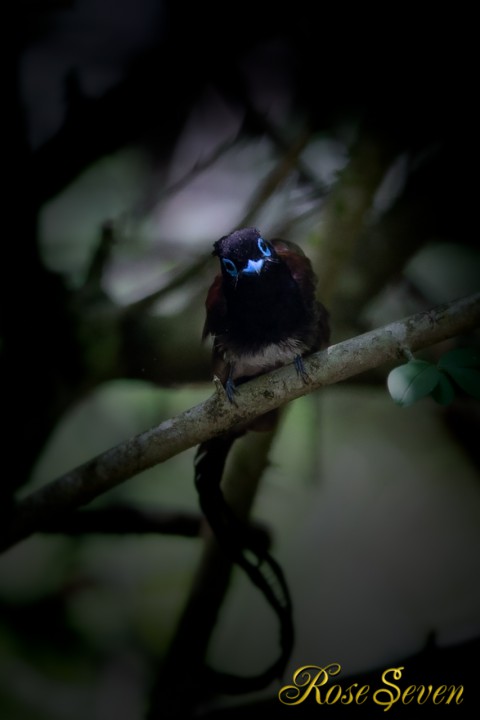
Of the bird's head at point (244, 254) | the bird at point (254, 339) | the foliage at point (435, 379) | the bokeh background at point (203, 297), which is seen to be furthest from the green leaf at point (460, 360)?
the bird's head at point (244, 254)

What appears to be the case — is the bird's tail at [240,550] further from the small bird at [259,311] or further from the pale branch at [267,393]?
the small bird at [259,311]

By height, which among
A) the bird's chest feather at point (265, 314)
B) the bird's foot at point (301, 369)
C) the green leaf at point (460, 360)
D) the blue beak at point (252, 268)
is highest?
the blue beak at point (252, 268)

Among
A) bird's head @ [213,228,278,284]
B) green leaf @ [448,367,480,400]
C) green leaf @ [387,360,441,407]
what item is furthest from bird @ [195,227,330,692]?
green leaf @ [448,367,480,400]

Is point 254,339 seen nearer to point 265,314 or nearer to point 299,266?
point 265,314

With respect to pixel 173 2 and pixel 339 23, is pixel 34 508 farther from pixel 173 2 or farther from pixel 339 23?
pixel 339 23

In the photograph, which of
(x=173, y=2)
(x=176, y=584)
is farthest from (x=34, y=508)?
(x=173, y=2)

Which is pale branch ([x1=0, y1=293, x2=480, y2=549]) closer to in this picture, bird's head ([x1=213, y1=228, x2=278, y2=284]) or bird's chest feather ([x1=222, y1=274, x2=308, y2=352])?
bird's chest feather ([x1=222, y1=274, x2=308, y2=352])
